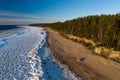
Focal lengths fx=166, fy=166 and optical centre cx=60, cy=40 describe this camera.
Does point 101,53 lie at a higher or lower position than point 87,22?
lower

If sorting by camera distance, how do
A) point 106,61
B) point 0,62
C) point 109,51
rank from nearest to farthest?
point 0,62
point 106,61
point 109,51

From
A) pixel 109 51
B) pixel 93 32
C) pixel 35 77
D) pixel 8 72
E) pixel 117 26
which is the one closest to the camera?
pixel 35 77

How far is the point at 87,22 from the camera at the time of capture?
197 feet

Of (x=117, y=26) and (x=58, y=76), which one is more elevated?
(x=117, y=26)

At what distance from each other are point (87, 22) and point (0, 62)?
4403cm

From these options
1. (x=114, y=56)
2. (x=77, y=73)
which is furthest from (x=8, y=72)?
(x=114, y=56)

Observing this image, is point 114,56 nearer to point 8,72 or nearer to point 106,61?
point 106,61

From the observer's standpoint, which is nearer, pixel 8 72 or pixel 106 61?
pixel 8 72

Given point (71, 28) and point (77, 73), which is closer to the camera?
point (77, 73)

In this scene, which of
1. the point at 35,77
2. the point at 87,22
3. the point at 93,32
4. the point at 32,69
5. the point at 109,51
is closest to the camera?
the point at 35,77

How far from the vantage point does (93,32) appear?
1971 inches

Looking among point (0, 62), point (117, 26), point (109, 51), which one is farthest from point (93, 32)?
point (0, 62)

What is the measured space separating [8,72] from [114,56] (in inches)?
705

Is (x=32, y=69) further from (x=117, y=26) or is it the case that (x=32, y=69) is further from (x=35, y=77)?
(x=117, y=26)
